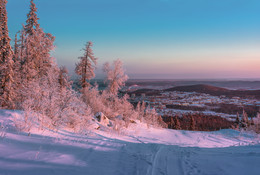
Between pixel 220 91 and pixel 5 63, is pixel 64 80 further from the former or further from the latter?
pixel 220 91

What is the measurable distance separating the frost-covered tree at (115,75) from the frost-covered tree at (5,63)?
13.3 meters

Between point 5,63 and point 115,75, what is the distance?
593 inches

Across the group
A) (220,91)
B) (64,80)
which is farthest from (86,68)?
(220,91)

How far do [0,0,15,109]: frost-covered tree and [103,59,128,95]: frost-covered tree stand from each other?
13.3 m

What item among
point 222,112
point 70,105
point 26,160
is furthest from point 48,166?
point 222,112

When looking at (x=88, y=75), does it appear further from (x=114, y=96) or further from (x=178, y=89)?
(x=178, y=89)

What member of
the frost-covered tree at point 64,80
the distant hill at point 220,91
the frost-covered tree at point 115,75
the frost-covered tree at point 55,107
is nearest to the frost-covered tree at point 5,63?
the frost-covered tree at point 64,80

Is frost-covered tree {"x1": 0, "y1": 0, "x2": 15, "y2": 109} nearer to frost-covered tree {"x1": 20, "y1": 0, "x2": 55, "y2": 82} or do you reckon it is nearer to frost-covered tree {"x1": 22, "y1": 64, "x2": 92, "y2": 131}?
frost-covered tree {"x1": 20, "y1": 0, "x2": 55, "y2": 82}

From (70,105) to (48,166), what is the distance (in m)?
6.62

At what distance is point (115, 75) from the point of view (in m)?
26.1

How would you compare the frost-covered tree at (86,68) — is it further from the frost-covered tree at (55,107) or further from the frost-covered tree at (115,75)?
the frost-covered tree at (55,107)

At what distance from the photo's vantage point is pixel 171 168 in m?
4.13

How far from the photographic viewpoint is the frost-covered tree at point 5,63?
17734mm

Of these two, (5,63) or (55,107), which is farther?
(5,63)
